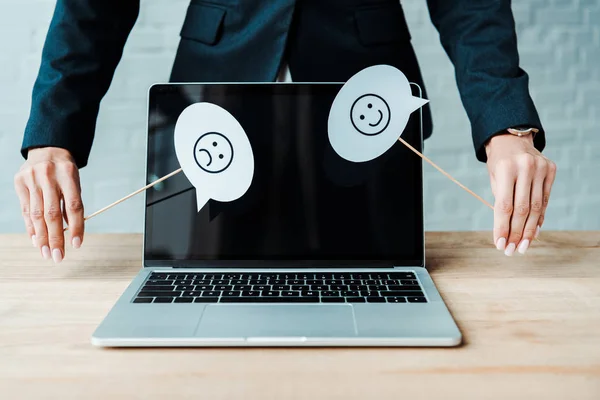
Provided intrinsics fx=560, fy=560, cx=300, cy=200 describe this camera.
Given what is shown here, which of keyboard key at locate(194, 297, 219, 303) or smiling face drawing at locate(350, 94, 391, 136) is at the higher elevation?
smiling face drawing at locate(350, 94, 391, 136)

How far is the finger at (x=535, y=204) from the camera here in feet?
2.37

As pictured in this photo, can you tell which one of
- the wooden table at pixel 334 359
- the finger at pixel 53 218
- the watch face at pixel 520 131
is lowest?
the wooden table at pixel 334 359

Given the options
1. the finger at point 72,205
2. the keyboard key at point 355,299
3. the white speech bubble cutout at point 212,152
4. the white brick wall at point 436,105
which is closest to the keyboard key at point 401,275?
the keyboard key at point 355,299

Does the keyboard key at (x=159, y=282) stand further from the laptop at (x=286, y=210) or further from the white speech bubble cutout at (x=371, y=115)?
the white speech bubble cutout at (x=371, y=115)

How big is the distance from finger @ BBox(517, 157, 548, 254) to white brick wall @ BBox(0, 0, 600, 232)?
4.04 feet

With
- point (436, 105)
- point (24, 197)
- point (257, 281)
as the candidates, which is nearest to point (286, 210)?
point (257, 281)

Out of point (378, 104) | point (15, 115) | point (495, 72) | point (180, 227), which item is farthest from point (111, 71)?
point (15, 115)

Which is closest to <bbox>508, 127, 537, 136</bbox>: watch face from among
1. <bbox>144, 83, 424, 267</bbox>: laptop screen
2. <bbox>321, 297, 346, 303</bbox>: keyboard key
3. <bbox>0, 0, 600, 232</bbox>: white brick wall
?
<bbox>144, 83, 424, 267</bbox>: laptop screen

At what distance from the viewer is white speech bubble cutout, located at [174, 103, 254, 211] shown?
0.71 m

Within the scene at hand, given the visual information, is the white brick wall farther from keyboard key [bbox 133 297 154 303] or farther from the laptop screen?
keyboard key [bbox 133 297 154 303]

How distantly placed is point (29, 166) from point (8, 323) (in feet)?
0.77

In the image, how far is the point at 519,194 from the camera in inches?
28.3

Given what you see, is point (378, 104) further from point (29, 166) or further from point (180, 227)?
point (29, 166)

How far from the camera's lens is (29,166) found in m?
0.74
